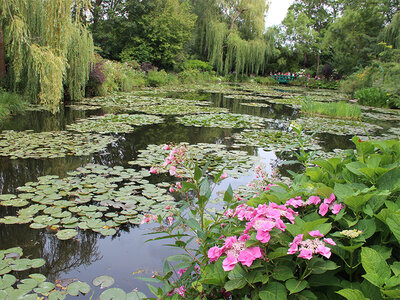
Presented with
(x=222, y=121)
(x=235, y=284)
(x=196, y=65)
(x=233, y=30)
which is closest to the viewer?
(x=235, y=284)

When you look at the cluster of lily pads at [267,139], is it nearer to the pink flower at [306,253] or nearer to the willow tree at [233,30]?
Result: the pink flower at [306,253]

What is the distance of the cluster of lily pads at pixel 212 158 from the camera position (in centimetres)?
385

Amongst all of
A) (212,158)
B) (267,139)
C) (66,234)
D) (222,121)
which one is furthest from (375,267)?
(222,121)

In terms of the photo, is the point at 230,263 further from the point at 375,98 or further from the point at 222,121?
the point at 375,98

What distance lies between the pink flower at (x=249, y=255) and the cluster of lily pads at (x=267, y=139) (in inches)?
165

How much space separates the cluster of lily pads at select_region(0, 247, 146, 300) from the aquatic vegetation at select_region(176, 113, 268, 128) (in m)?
5.07

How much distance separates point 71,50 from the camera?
8430 mm

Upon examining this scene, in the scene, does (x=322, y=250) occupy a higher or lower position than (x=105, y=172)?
higher

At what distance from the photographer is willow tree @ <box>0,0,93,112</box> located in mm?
5863

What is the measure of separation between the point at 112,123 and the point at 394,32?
1533cm

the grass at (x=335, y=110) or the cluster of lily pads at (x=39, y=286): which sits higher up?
the grass at (x=335, y=110)

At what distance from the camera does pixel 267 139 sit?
5.62 m

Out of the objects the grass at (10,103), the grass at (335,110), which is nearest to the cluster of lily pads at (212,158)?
the grass at (10,103)

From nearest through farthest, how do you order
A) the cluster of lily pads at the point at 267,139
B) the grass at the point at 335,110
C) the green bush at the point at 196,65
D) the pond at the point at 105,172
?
1. the pond at the point at 105,172
2. the cluster of lily pads at the point at 267,139
3. the grass at the point at 335,110
4. the green bush at the point at 196,65
